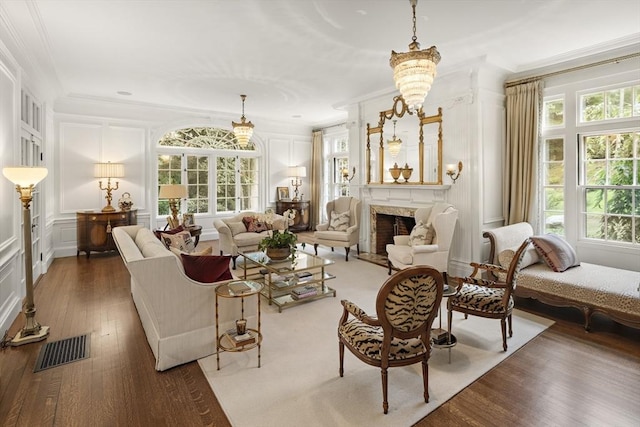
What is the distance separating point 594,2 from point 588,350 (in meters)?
3.08

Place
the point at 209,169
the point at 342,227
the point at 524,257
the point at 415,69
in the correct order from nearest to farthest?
the point at 415,69, the point at 524,257, the point at 342,227, the point at 209,169

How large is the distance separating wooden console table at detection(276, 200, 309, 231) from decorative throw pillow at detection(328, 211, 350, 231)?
8.27 feet

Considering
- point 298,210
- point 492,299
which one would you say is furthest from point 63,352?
point 298,210

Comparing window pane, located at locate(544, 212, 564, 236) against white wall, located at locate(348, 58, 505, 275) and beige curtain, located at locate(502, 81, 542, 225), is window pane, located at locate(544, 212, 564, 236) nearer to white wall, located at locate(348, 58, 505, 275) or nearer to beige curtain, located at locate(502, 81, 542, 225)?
beige curtain, located at locate(502, 81, 542, 225)

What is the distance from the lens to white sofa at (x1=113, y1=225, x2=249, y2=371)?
253cm

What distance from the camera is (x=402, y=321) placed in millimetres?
2070

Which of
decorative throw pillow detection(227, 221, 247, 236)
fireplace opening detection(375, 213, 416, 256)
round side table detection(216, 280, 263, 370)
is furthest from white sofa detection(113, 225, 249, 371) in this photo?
fireplace opening detection(375, 213, 416, 256)

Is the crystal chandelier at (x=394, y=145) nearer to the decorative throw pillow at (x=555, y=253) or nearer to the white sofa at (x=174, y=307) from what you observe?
the decorative throw pillow at (x=555, y=253)

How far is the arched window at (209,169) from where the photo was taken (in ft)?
25.3

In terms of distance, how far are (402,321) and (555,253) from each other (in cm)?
280

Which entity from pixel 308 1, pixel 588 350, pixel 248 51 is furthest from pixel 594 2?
pixel 248 51

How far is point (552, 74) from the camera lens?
454 centimetres

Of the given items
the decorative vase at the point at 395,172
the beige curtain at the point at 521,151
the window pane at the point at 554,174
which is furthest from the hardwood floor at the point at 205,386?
the decorative vase at the point at 395,172

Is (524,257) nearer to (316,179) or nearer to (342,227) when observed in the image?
(342,227)
